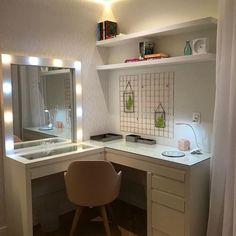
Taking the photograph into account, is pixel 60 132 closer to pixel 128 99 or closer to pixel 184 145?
pixel 128 99

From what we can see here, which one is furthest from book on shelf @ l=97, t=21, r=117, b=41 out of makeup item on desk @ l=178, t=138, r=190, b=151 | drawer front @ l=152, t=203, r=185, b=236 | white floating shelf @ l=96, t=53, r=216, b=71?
drawer front @ l=152, t=203, r=185, b=236

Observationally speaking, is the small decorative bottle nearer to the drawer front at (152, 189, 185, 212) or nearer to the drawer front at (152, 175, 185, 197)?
the drawer front at (152, 175, 185, 197)

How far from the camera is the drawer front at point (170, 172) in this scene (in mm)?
2021

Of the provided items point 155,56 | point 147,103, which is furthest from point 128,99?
point 155,56

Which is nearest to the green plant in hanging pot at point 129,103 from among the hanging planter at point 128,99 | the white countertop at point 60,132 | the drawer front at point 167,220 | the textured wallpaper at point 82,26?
the hanging planter at point 128,99

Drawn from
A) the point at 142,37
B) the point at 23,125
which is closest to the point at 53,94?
the point at 23,125

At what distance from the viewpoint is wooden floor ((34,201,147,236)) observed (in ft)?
8.32

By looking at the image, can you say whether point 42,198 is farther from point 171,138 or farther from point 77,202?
point 171,138

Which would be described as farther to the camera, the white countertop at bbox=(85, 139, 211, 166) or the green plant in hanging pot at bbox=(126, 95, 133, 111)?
the green plant in hanging pot at bbox=(126, 95, 133, 111)

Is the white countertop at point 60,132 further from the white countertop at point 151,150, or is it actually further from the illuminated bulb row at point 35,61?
the illuminated bulb row at point 35,61

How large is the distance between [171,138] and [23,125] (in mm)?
1442

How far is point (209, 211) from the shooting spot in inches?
82.7

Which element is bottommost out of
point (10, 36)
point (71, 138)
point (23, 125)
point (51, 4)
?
point (71, 138)

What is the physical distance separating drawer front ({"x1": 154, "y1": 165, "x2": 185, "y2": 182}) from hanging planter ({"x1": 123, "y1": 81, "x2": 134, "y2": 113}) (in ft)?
3.14
